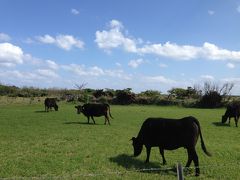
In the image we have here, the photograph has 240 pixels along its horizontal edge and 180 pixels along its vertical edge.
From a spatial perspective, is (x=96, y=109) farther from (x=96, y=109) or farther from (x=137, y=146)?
(x=137, y=146)

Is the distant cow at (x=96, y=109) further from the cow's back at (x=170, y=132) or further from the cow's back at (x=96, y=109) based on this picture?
the cow's back at (x=170, y=132)

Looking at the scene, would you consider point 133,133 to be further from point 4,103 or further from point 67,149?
point 4,103

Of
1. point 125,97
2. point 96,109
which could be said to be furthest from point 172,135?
point 125,97

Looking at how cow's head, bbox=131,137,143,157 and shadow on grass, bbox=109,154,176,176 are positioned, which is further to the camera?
cow's head, bbox=131,137,143,157

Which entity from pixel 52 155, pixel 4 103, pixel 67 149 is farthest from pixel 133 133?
pixel 4 103

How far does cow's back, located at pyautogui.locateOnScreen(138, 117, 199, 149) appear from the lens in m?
11.9

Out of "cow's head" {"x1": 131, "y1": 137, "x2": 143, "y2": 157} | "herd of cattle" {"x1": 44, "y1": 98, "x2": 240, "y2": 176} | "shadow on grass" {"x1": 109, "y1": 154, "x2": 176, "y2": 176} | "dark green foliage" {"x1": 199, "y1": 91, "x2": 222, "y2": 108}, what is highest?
"dark green foliage" {"x1": 199, "y1": 91, "x2": 222, "y2": 108}

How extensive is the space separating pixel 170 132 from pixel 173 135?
149 mm

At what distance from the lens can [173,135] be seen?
12.2m

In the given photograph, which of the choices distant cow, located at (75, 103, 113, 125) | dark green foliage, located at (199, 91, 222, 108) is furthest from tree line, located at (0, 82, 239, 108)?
distant cow, located at (75, 103, 113, 125)

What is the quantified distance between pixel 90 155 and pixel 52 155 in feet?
4.76

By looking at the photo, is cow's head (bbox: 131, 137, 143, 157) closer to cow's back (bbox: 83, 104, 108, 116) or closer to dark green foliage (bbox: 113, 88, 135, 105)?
cow's back (bbox: 83, 104, 108, 116)

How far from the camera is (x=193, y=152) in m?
11.7

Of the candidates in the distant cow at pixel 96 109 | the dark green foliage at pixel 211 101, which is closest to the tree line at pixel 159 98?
the dark green foliage at pixel 211 101
